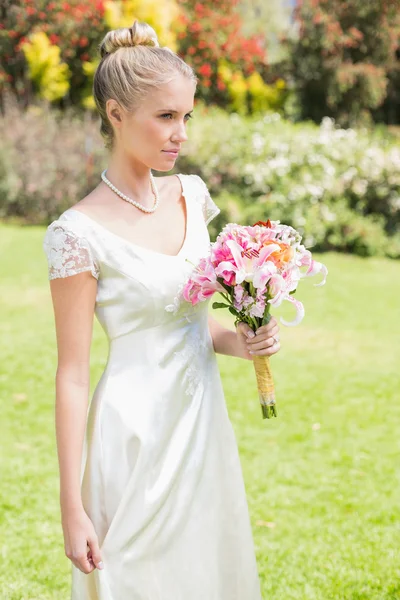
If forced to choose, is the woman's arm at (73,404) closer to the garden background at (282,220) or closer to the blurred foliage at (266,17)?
the garden background at (282,220)

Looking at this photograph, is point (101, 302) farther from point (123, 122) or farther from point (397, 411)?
point (397, 411)

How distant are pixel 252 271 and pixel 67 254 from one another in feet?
1.54

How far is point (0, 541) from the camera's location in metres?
4.34

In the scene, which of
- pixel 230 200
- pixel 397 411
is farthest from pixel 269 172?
pixel 397 411

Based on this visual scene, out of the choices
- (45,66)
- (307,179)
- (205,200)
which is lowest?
(205,200)

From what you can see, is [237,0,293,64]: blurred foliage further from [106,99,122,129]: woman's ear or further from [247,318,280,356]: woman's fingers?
[247,318,280,356]: woman's fingers

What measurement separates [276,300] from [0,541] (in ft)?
9.55

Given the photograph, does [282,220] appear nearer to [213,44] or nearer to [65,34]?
[213,44]

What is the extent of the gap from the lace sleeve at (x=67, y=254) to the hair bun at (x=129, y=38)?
0.52 m

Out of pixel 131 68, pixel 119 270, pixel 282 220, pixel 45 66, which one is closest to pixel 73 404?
pixel 119 270

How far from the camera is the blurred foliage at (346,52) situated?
2072 cm

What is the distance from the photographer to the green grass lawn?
405cm

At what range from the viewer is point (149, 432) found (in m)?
2.18

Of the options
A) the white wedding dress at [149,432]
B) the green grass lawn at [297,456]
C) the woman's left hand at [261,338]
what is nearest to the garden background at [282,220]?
the green grass lawn at [297,456]
